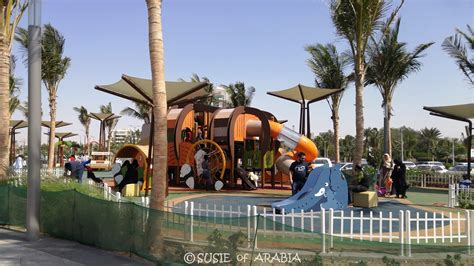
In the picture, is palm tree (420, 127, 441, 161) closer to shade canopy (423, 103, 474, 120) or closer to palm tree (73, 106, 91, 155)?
palm tree (73, 106, 91, 155)

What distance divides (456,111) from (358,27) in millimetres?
5866

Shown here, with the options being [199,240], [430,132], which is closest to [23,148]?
[430,132]

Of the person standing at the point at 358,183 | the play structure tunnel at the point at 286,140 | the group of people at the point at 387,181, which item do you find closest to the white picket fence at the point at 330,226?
the person standing at the point at 358,183

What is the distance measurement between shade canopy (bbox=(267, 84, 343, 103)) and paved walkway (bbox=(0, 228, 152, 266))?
1498 centimetres

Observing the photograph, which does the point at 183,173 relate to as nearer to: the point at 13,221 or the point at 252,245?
the point at 13,221

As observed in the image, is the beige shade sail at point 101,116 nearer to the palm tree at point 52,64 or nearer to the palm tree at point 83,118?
the palm tree at point 52,64

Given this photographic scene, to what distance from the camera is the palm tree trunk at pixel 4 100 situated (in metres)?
13.3

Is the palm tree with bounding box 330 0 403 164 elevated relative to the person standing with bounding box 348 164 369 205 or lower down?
elevated

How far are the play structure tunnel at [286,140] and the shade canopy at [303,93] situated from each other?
2094mm

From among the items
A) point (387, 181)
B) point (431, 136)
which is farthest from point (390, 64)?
point (431, 136)

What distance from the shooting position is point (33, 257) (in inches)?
322

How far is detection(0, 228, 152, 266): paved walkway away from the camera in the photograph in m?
7.71

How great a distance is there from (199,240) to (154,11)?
4018mm

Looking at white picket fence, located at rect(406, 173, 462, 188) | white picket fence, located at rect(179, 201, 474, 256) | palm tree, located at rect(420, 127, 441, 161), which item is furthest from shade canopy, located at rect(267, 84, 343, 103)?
palm tree, located at rect(420, 127, 441, 161)
